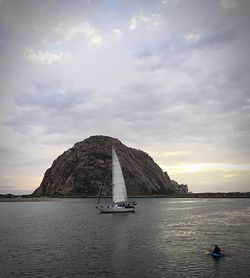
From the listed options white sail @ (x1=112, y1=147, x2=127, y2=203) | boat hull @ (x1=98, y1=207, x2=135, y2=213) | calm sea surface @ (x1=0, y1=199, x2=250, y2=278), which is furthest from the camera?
boat hull @ (x1=98, y1=207, x2=135, y2=213)

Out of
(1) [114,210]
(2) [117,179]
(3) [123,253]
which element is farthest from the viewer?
(1) [114,210]

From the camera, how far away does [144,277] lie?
31.2 meters

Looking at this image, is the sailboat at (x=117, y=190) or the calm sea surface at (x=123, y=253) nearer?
the calm sea surface at (x=123, y=253)

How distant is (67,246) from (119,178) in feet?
165

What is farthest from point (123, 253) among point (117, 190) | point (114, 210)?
point (114, 210)

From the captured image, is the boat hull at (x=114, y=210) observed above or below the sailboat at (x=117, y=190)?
below

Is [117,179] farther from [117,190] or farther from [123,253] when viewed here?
[123,253]

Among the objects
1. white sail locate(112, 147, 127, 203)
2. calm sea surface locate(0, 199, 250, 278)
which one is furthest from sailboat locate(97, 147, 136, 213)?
calm sea surface locate(0, 199, 250, 278)

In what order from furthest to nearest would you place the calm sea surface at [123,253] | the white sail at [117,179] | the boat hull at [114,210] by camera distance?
1. the boat hull at [114,210]
2. the white sail at [117,179]
3. the calm sea surface at [123,253]

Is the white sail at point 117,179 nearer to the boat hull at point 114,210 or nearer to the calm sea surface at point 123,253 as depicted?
the boat hull at point 114,210

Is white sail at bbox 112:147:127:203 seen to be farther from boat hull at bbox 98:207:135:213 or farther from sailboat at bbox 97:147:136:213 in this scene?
boat hull at bbox 98:207:135:213

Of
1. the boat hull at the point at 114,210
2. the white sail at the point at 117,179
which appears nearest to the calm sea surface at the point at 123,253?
the white sail at the point at 117,179

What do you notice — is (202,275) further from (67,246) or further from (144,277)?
(67,246)

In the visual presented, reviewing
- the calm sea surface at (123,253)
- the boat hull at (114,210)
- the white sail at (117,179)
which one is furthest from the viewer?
the boat hull at (114,210)
